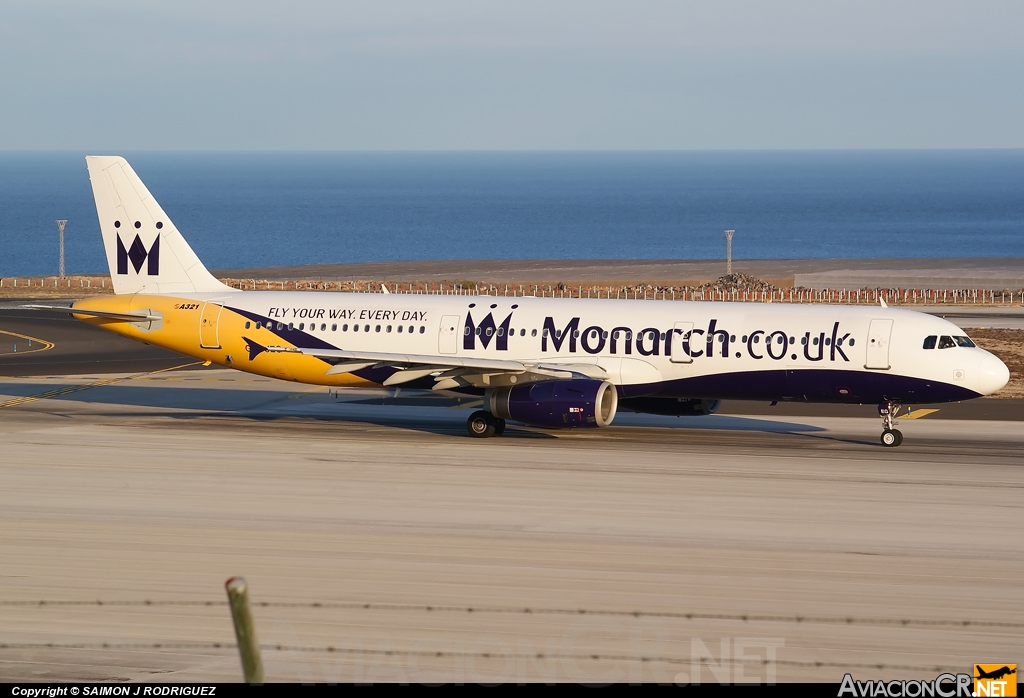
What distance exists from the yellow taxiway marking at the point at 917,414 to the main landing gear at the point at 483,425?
15.4m

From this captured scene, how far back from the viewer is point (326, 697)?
13453 mm

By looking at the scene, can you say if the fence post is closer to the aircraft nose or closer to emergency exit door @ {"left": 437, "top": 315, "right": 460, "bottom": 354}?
emergency exit door @ {"left": 437, "top": 315, "right": 460, "bottom": 354}

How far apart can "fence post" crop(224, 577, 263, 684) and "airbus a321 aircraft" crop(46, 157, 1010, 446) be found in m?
25.3

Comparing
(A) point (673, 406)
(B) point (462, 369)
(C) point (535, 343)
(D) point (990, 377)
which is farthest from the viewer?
(A) point (673, 406)

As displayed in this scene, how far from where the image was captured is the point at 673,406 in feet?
131

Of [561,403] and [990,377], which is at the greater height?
[990,377]

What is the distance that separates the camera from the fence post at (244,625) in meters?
10.1

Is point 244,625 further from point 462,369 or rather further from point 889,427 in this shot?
point 889,427

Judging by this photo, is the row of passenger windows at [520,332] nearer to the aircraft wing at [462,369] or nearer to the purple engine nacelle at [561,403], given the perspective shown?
the aircraft wing at [462,369]

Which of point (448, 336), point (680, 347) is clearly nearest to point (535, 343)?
point (448, 336)

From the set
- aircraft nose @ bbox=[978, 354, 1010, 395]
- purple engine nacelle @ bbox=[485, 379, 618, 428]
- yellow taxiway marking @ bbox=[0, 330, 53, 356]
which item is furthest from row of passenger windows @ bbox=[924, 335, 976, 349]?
yellow taxiway marking @ bbox=[0, 330, 53, 356]

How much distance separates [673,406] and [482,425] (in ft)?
21.5

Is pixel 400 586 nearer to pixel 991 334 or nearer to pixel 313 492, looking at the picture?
pixel 313 492

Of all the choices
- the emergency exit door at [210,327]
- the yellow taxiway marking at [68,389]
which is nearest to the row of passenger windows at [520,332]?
the emergency exit door at [210,327]
